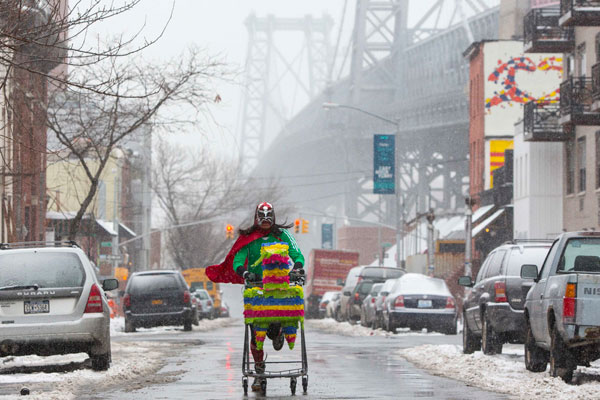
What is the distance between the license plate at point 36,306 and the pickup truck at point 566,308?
5.37 metres

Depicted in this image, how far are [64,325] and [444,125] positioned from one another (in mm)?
77106

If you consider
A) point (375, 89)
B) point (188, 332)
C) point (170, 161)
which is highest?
point (375, 89)

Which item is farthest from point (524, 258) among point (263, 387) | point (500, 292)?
point (263, 387)

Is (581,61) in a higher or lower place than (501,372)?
higher

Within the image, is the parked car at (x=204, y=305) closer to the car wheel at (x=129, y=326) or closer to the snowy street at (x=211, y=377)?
the car wheel at (x=129, y=326)

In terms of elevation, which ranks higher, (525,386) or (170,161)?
(170,161)

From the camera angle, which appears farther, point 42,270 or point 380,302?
point 380,302

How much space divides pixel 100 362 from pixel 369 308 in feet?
65.5

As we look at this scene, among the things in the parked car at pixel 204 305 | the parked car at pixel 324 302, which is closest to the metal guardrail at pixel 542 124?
the parked car at pixel 324 302

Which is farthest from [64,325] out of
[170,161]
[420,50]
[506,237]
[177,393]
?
[420,50]

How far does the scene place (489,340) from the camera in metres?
19.3

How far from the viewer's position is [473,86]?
228 ft

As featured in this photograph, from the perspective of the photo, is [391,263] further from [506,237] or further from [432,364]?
[432,364]

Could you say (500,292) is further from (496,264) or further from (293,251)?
(293,251)
